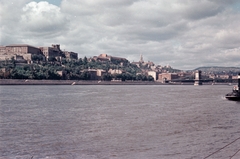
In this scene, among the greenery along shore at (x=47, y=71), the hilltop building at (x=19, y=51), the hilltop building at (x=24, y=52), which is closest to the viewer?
the greenery along shore at (x=47, y=71)

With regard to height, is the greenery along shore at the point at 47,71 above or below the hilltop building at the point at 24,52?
below

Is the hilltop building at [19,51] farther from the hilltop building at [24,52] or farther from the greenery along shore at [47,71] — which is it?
the greenery along shore at [47,71]

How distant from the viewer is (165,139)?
1372 centimetres

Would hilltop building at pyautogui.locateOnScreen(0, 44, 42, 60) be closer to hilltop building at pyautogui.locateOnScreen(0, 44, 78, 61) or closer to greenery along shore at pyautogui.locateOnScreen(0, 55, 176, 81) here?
hilltop building at pyautogui.locateOnScreen(0, 44, 78, 61)

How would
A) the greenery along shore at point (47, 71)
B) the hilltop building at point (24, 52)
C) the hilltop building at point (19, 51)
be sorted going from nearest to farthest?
the greenery along shore at point (47, 71), the hilltop building at point (24, 52), the hilltop building at point (19, 51)

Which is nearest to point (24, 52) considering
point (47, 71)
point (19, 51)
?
point (19, 51)

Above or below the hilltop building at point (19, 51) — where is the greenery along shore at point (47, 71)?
below

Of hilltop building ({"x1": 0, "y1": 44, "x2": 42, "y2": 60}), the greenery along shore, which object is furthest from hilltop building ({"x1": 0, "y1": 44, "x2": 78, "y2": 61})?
the greenery along shore

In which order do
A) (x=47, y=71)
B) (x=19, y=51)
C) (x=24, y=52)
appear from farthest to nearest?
(x=19, y=51)
(x=24, y=52)
(x=47, y=71)

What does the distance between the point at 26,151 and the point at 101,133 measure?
4.17 meters

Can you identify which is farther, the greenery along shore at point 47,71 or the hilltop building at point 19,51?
the hilltop building at point 19,51

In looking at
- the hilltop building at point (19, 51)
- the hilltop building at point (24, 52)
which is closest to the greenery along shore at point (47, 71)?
the hilltop building at point (24, 52)

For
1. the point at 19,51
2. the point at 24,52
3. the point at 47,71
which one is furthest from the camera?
the point at 19,51

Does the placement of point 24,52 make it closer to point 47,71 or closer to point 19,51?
point 19,51
